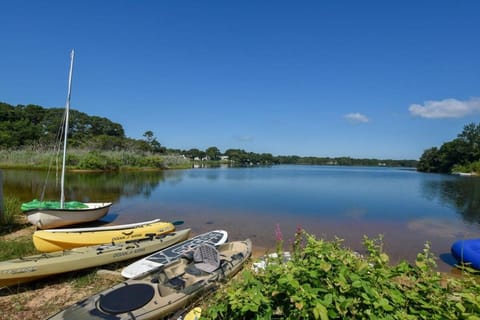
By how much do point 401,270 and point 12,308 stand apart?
571 centimetres

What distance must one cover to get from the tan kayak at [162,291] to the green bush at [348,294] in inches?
75.9

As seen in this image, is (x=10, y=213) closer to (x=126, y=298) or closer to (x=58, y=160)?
(x=126, y=298)

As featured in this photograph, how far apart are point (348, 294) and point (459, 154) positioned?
89.5 m

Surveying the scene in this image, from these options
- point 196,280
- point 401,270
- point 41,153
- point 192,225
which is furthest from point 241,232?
point 41,153

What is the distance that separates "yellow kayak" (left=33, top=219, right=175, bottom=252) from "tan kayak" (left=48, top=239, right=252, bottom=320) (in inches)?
110

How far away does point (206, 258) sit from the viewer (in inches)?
196

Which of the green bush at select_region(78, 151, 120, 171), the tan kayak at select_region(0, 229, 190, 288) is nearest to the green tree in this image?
the green bush at select_region(78, 151, 120, 171)

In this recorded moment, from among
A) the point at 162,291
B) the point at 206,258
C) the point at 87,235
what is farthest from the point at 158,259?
the point at 87,235

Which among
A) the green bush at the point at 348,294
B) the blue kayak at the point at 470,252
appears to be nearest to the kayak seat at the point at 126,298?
the green bush at the point at 348,294

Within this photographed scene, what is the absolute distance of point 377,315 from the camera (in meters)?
1.57

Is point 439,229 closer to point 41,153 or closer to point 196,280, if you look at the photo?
point 196,280

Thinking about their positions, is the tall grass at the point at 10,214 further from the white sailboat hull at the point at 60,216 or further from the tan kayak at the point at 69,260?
the tan kayak at the point at 69,260

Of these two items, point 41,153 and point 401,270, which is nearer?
point 401,270

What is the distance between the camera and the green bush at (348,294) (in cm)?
156
